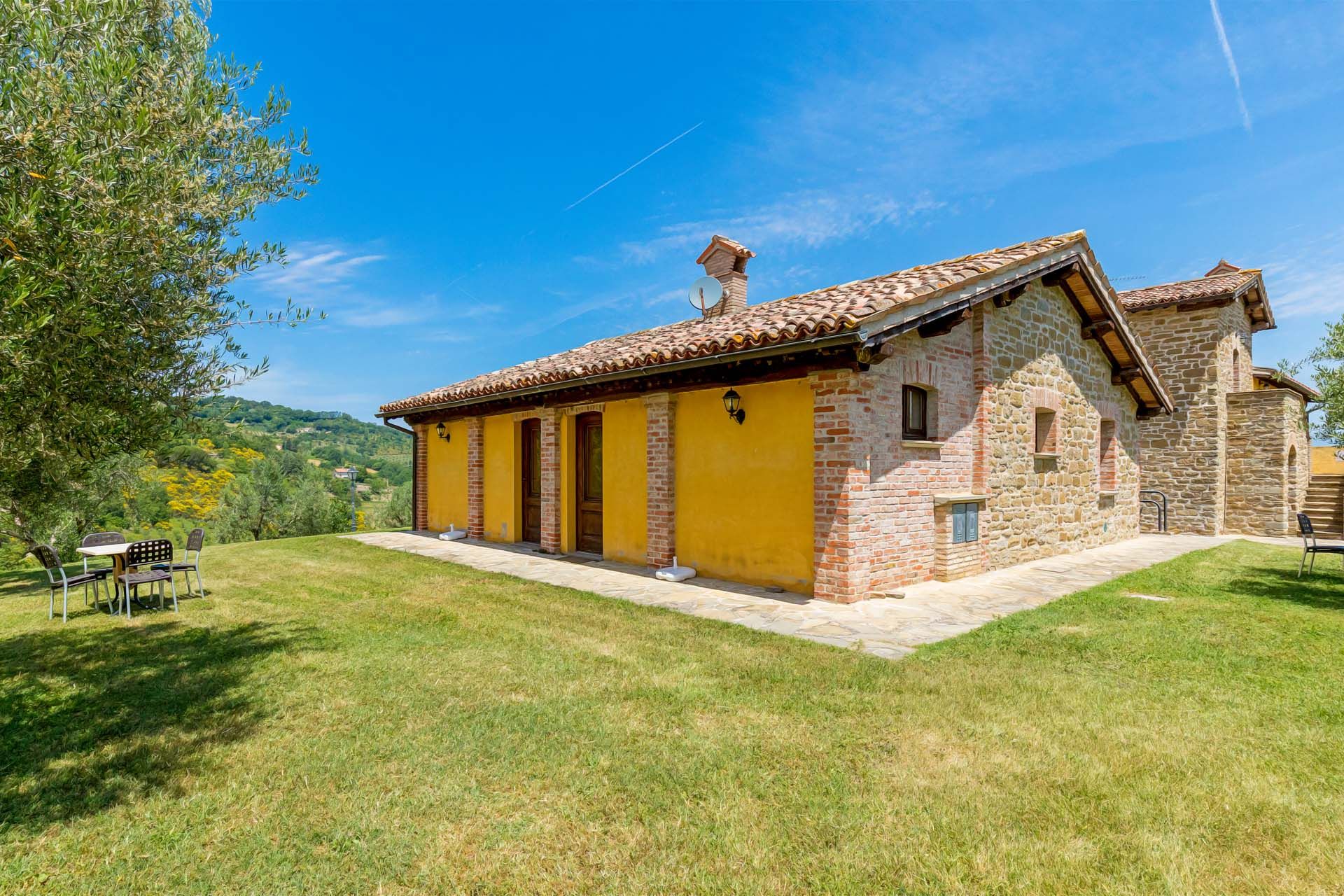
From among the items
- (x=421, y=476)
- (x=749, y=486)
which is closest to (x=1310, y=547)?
(x=749, y=486)

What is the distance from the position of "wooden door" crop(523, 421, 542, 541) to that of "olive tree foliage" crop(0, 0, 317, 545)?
7.50 m

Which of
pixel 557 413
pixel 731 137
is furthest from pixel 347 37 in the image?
pixel 731 137

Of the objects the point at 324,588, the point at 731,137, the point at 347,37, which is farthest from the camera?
the point at 731,137

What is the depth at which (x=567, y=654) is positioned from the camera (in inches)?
203

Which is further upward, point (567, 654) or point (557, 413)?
point (557, 413)

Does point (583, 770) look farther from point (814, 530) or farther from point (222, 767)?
point (814, 530)

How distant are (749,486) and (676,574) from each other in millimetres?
1692

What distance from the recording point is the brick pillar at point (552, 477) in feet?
35.8

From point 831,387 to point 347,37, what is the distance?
9.66 metres

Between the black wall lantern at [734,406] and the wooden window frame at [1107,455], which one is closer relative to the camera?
the black wall lantern at [734,406]

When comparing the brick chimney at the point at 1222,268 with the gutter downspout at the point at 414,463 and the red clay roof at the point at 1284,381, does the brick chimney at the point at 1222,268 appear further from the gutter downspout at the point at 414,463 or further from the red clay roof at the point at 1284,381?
the gutter downspout at the point at 414,463

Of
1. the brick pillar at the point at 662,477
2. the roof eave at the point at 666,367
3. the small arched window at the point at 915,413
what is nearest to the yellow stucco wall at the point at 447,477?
the roof eave at the point at 666,367

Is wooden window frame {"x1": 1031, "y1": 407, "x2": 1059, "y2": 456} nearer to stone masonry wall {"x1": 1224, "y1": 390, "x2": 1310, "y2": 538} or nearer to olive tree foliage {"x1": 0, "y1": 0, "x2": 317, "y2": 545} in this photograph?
stone masonry wall {"x1": 1224, "y1": 390, "x2": 1310, "y2": 538}

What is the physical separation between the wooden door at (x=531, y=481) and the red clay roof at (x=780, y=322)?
3.81 feet
